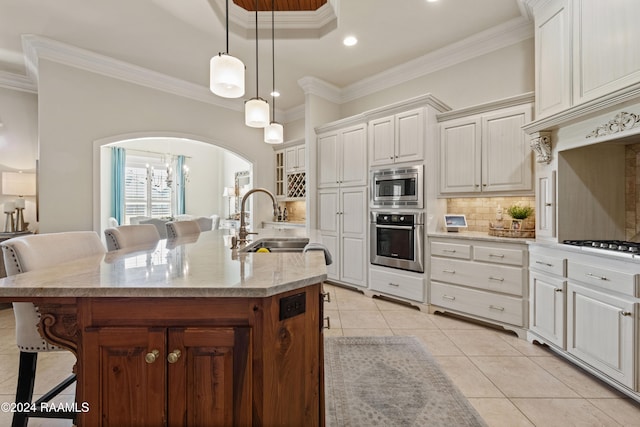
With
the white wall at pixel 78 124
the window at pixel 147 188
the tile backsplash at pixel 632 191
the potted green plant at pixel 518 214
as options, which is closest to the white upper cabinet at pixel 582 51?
the tile backsplash at pixel 632 191

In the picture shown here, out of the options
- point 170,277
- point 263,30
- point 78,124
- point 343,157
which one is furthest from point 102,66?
point 170,277

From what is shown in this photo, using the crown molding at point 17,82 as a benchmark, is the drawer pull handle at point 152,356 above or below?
below

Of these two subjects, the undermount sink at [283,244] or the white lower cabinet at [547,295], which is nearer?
the white lower cabinet at [547,295]

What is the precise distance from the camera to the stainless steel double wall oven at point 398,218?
339 centimetres

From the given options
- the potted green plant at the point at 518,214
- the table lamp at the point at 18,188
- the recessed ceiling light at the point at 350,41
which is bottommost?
the potted green plant at the point at 518,214

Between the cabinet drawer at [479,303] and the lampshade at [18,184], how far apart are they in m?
5.59

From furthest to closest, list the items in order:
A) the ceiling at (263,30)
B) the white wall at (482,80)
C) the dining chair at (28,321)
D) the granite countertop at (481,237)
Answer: the white wall at (482,80) < the ceiling at (263,30) < the granite countertop at (481,237) < the dining chair at (28,321)

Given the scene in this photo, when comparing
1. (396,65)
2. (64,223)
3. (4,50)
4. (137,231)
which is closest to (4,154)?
(4,50)

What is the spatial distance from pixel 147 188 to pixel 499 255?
8196 mm

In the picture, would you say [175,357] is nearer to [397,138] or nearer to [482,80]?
[397,138]

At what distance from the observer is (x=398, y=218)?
3576 mm

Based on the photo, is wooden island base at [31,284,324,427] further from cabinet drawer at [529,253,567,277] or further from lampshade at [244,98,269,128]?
cabinet drawer at [529,253,567,277]

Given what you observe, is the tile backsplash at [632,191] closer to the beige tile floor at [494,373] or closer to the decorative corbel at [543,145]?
the decorative corbel at [543,145]

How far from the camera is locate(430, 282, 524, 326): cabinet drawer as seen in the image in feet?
9.04
